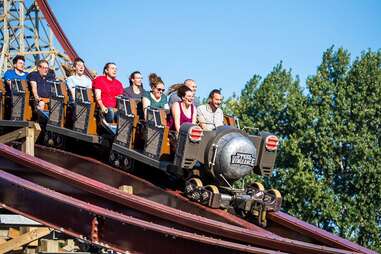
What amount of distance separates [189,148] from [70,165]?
198 centimetres

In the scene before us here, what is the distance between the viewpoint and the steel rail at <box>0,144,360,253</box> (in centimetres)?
604

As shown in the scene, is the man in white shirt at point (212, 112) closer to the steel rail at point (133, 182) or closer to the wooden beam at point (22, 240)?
the steel rail at point (133, 182)

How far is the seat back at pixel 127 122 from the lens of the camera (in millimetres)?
7820

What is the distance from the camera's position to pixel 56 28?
2239 centimetres

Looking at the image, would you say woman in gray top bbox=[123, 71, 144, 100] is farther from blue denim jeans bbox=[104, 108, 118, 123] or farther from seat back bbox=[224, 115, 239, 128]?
seat back bbox=[224, 115, 239, 128]

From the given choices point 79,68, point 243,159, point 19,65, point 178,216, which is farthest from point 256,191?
point 19,65

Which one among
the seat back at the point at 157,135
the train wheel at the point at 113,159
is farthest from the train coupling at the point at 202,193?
the train wheel at the point at 113,159

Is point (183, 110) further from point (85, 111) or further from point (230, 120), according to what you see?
point (85, 111)

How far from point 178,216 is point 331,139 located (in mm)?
16740

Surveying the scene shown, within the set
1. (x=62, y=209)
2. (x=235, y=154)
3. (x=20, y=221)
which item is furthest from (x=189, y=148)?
(x=20, y=221)

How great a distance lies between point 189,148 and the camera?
7.09 meters

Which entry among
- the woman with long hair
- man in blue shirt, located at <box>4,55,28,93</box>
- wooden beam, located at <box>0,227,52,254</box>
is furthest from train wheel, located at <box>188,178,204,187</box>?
man in blue shirt, located at <box>4,55,28,93</box>

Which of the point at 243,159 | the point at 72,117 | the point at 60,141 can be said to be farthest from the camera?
the point at 60,141

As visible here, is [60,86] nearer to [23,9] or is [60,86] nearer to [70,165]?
[70,165]
